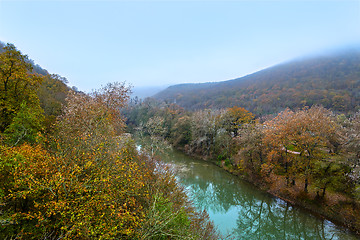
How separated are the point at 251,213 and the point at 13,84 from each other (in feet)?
79.1

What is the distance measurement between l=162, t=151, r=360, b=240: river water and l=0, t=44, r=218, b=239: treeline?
15.9ft

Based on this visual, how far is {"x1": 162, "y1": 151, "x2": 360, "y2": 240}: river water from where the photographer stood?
13172mm

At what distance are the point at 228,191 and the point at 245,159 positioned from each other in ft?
15.1

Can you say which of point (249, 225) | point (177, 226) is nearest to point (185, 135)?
point (249, 225)

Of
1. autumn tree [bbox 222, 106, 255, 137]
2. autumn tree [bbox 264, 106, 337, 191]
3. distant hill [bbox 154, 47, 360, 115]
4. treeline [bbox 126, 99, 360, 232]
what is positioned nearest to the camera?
treeline [bbox 126, 99, 360, 232]

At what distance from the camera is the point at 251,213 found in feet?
53.3

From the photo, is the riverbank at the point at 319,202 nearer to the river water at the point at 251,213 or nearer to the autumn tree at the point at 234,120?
the river water at the point at 251,213

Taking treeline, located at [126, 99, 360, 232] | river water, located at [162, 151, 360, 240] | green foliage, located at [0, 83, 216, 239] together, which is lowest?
river water, located at [162, 151, 360, 240]

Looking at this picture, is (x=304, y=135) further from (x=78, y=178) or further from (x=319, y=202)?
(x=78, y=178)

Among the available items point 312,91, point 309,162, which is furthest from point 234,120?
point 312,91

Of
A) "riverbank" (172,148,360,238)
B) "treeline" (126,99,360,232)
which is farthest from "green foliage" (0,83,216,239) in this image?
A: "riverbank" (172,148,360,238)

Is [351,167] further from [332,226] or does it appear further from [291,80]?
[291,80]

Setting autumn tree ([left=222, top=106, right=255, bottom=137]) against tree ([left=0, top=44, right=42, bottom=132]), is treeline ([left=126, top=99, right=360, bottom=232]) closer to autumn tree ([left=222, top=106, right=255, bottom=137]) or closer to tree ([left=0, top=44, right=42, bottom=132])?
autumn tree ([left=222, top=106, right=255, bottom=137])

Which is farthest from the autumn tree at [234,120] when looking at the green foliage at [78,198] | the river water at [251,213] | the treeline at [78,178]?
the green foliage at [78,198]
